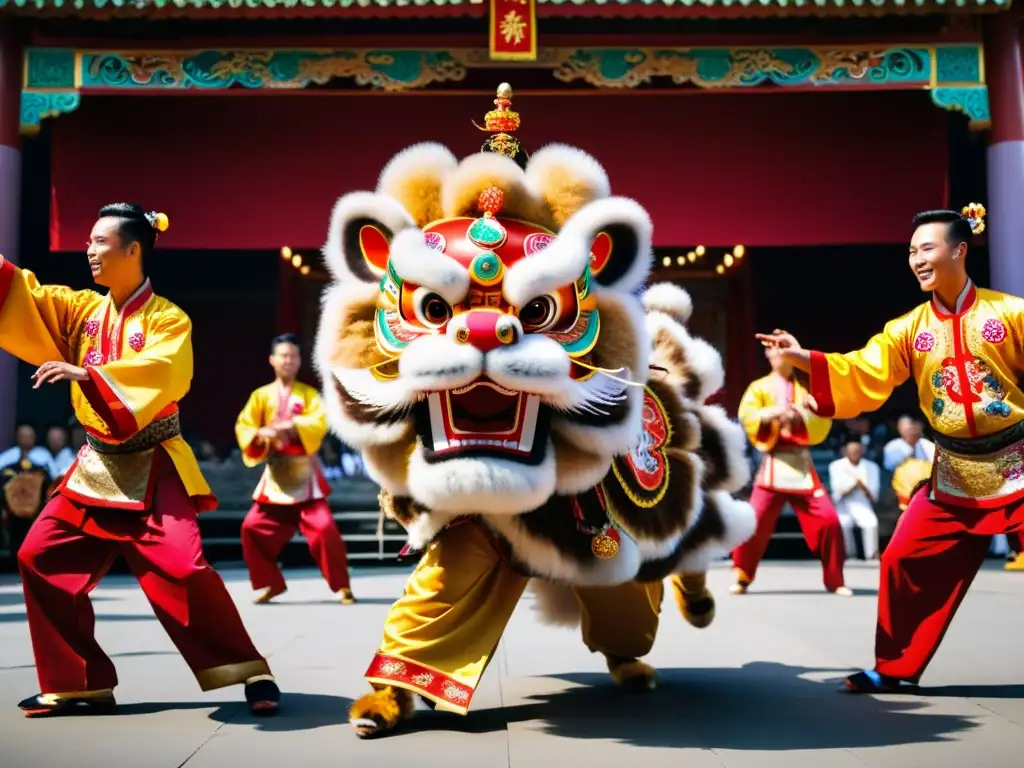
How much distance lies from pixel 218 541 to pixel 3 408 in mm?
2118

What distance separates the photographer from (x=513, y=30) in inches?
348

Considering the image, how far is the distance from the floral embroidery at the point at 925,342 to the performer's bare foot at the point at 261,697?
8.06 feet

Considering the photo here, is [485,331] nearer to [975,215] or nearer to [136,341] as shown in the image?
[136,341]

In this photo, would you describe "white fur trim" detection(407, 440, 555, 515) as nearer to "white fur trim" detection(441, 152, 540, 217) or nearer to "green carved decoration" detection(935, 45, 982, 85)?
"white fur trim" detection(441, 152, 540, 217)

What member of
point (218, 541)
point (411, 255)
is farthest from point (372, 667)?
point (218, 541)

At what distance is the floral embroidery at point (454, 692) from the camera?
332cm

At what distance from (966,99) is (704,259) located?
420cm

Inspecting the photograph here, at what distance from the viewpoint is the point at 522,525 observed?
135 inches

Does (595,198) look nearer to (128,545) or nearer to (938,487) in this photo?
(938,487)

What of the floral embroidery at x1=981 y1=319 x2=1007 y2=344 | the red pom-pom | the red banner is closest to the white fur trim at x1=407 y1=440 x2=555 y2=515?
the red pom-pom

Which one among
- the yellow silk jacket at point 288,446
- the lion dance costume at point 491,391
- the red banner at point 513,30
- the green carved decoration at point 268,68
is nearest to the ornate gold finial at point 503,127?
the lion dance costume at point 491,391

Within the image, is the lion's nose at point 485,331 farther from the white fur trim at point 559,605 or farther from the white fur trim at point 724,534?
the white fur trim at point 559,605

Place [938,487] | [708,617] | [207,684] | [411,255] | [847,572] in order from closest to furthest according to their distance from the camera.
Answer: [411,255] → [207,684] → [938,487] → [708,617] → [847,572]

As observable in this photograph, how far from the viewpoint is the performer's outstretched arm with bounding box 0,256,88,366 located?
3697 mm
